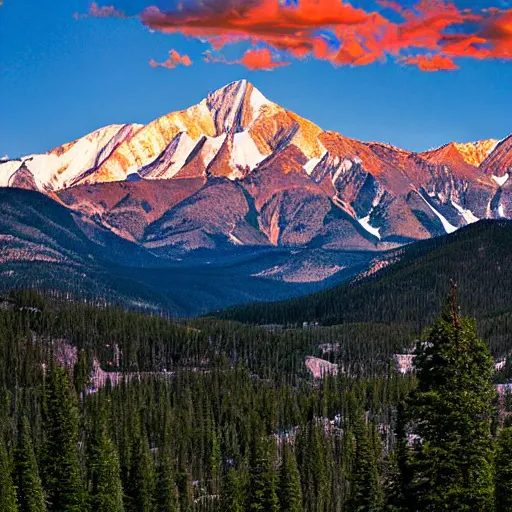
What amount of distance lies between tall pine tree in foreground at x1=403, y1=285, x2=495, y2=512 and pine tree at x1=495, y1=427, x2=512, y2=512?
924 centimetres

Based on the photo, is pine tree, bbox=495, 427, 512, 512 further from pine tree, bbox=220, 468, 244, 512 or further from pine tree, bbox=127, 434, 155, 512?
pine tree, bbox=127, 434, 155, 512

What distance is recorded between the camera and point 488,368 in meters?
39.2

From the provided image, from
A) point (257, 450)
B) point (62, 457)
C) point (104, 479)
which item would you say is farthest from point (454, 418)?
point (104, 479)

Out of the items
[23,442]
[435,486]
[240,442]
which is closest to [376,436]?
[240,442]

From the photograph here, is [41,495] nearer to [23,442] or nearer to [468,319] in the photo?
[23,442]

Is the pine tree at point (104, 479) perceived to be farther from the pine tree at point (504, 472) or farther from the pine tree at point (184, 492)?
the pine tree at point (504, 472)

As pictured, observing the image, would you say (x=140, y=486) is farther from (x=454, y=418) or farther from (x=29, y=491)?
(x=454, y=418)

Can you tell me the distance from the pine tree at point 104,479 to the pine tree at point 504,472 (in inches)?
1953

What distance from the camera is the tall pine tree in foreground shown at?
3828 centimetres

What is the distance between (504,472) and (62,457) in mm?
46126

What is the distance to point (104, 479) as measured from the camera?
96062 mm

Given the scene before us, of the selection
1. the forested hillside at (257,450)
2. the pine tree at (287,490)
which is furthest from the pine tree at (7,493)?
the pine tree at (287,490)

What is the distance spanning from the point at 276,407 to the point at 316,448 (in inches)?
1436

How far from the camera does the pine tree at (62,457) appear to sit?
85.4 metres
